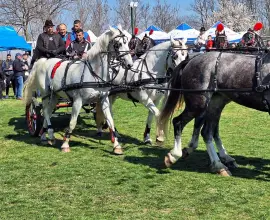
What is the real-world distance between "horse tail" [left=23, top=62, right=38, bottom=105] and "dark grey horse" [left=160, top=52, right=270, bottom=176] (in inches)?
130

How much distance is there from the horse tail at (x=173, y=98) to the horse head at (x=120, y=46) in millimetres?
933

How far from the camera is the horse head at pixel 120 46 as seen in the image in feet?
24.0

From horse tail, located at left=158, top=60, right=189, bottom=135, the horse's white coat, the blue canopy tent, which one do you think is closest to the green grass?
horse tail, located at left=158, top=60, right=189, bottom=135

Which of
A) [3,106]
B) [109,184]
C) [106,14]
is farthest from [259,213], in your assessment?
[106,14]

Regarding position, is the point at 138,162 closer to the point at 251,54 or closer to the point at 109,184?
the point at 109,184

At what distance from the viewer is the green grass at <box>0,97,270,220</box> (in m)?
4.91

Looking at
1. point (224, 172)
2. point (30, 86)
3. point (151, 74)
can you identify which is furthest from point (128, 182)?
point (30, 86)

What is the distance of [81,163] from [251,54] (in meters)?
3.20

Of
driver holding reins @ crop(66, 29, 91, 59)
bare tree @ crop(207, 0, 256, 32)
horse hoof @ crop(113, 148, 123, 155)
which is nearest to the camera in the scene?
horse hoof @ crop(113, 148, 123, 155)

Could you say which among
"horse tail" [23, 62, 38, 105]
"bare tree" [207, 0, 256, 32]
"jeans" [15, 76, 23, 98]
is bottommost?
"jeans" [15, 76, 23, 98]

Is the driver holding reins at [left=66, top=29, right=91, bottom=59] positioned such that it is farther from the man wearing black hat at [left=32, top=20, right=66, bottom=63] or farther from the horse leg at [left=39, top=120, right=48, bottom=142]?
the horse leg at [left=39, top=120, right=48, bottom=142]

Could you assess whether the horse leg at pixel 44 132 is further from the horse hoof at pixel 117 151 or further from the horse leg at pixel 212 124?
the horse leg at pixel 212 124

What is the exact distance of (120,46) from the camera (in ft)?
24.1

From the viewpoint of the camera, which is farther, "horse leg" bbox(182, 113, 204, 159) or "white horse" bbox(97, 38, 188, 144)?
"white horse" bbox(97, 38, 188, 144)
